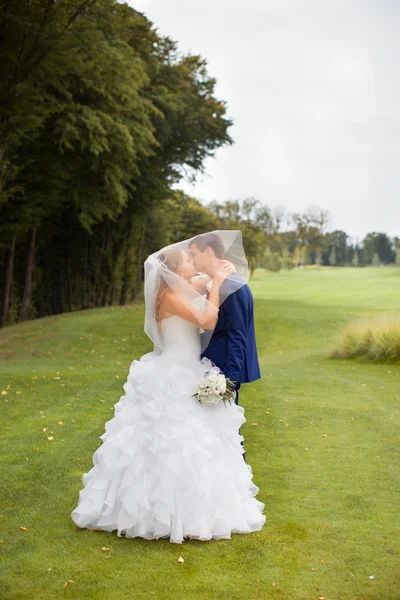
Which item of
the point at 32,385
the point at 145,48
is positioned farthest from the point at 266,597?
the point at 145,48

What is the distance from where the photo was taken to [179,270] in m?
5.23

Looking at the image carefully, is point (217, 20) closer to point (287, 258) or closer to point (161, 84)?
point (161, 84)

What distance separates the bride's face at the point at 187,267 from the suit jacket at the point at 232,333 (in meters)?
0.30

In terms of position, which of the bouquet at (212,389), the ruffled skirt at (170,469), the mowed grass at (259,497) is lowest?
the mowed grass at (259,497)

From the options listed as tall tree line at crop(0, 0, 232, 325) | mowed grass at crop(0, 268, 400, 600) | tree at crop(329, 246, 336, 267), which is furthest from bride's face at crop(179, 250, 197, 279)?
tree at crop(329, 246, 336, 267)

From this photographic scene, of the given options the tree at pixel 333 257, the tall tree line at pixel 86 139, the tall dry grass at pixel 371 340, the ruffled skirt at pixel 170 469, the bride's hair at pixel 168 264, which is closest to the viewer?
the ruffled skirt at pixel 170 469

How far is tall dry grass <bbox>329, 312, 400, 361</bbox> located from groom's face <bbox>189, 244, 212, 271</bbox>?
1077 centimetres

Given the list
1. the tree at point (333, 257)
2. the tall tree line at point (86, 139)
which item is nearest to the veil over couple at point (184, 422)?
the tall tree line at point (86, 139)

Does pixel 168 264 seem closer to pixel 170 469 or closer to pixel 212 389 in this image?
pixel 212 389

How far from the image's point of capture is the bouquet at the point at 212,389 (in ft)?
15.7

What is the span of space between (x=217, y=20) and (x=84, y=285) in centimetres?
1828

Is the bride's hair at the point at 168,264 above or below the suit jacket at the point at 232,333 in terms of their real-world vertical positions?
above

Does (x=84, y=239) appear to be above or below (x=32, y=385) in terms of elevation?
above

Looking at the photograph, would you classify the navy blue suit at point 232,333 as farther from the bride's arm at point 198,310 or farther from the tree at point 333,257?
the tree at point 333,257
